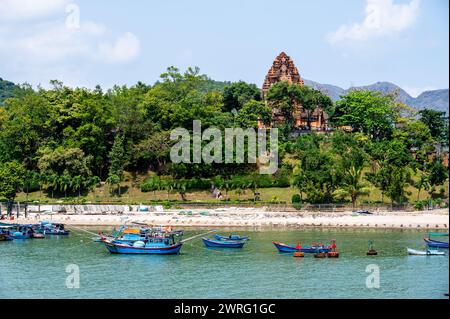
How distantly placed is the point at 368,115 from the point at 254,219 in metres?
28.4

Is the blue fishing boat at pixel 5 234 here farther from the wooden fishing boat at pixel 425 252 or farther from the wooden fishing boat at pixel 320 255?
the wooden fishing boat at pixel 425 252

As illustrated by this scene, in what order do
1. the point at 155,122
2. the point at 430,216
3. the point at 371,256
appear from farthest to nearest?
the point at 155,122 → the point at 430,216 → the point at 371,256

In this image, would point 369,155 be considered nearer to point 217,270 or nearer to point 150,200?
→ point 150,200

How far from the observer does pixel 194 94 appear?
277 feet

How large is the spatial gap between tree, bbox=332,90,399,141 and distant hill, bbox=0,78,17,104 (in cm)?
9282

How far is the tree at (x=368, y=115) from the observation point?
84875mm

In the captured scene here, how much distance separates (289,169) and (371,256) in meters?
31.1

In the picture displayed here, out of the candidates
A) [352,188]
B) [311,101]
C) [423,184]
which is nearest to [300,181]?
[352,188]

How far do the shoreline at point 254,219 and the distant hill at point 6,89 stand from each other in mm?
96654

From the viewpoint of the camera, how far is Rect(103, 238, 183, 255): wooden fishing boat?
4753cm

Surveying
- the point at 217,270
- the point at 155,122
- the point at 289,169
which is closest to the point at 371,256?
the point at 217,270

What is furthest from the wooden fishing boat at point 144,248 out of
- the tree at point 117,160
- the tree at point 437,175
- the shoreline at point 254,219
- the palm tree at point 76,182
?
the tree at point 437,175

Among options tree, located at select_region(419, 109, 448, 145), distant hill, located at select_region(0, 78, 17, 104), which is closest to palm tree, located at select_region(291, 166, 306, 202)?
tree, located at select_region(419, 109, 448, 145)

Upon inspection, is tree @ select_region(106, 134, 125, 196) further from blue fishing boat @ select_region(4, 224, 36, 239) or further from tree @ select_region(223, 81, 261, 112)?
tree @ select_region(223, 81, 261, 112)
